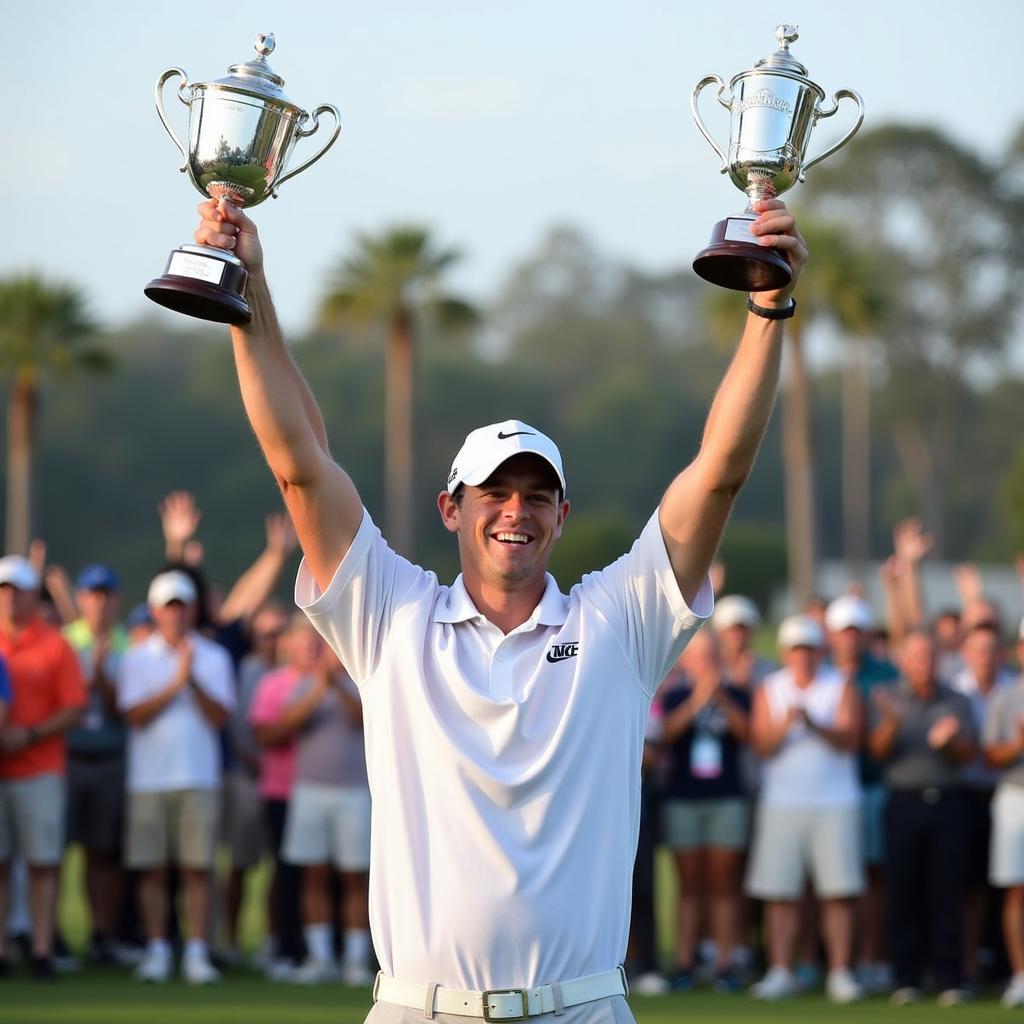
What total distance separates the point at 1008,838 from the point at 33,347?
21.5m

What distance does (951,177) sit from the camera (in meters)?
71.6

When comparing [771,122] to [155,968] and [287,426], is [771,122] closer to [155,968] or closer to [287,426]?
[287,426]

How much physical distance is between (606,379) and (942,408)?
54.9 ft

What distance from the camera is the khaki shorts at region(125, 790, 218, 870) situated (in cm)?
1061

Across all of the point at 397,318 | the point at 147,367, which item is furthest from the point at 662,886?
the point at 147,367

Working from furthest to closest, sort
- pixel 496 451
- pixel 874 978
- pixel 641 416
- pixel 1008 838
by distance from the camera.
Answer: pixel 641 416 < pixel 874 978 < pixel 1008 838 < pixel 496 451

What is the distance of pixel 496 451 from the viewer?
4027 millimetres

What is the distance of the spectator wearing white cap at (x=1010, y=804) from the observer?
10297 millimetres

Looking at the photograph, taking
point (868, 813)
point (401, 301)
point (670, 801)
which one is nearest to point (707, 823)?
point (670, 801)

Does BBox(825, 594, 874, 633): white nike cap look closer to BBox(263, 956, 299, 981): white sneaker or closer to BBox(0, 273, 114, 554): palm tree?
BBox(263, 956, 299, 981): white sneaker

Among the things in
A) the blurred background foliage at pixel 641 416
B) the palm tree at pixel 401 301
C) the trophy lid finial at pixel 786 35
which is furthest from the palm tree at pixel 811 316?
the trophy lid finial at pixel 786 35

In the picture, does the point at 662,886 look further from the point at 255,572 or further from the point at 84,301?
the point at 84,301

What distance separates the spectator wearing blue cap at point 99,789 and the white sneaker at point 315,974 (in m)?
1.25

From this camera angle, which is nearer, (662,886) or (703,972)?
(703,972)
